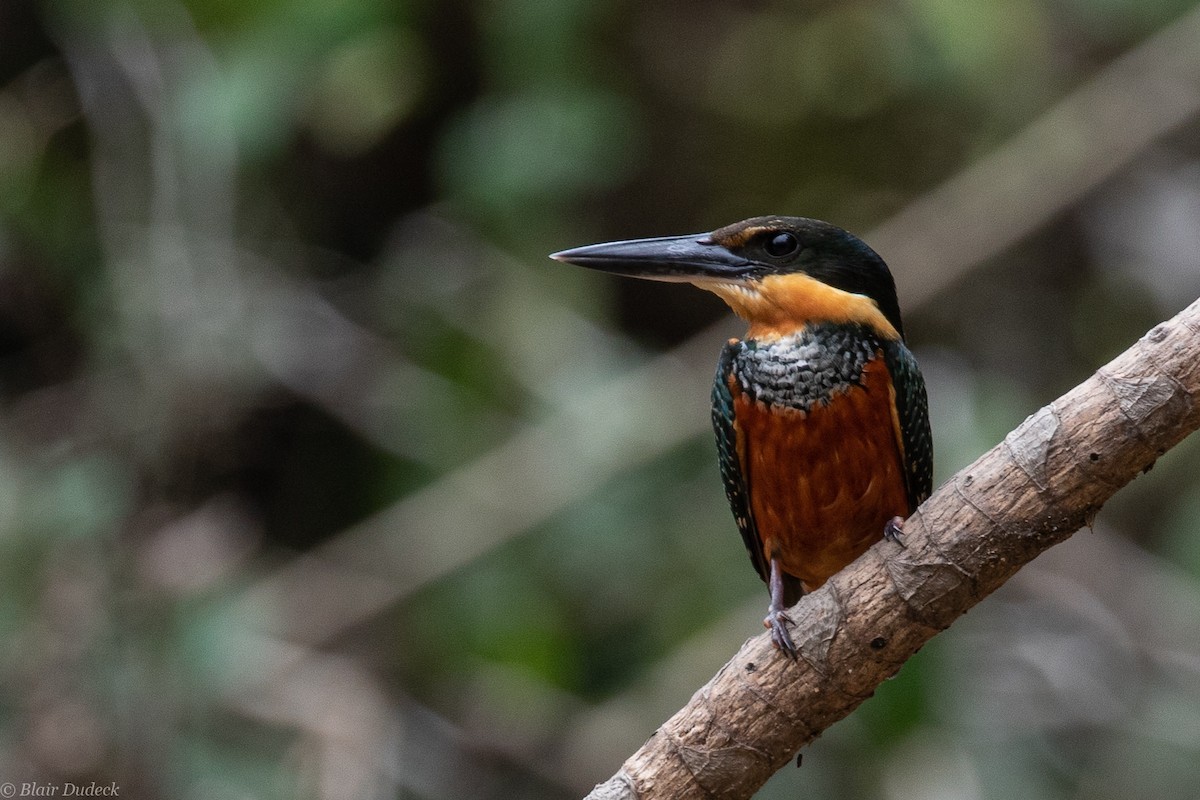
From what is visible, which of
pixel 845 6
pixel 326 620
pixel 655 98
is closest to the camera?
pixel 326 620

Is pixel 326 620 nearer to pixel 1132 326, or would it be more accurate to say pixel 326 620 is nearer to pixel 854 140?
pixel 854 140

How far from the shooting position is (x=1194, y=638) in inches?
159

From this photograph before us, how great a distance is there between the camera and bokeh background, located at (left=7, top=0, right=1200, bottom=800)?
3623mm

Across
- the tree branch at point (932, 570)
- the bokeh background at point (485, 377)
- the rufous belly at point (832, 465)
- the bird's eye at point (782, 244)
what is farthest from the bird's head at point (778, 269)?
the bokeh background at point (485, 377)

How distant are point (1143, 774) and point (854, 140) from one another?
2.17 m

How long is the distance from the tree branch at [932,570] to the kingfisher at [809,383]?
0.37 meters

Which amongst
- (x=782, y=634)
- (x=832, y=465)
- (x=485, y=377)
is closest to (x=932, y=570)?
(x=782, y=634)

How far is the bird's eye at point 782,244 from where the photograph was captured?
2.50 m

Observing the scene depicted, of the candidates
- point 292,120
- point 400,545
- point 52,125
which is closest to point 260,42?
point 292,120

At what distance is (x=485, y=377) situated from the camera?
13.0 feet

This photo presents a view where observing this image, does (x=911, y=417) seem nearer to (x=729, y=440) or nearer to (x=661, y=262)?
(x=729, y=440)

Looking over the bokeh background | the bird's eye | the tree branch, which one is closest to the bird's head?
the bird's eye

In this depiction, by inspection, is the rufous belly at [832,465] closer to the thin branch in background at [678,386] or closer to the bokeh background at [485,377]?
the bokeh background at [485,377]

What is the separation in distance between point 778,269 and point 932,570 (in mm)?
731
